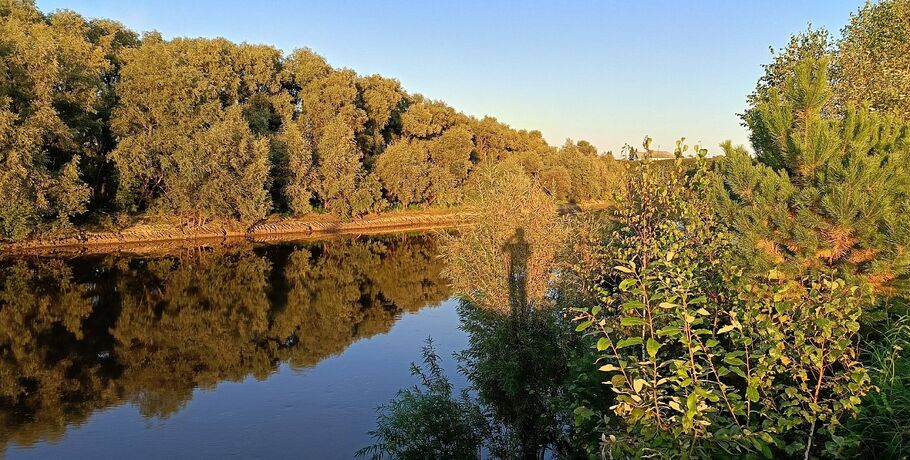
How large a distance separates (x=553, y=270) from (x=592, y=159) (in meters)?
66.2


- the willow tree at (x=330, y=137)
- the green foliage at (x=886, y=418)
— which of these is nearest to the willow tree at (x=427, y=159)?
the willow tree at (x=330, y=137)

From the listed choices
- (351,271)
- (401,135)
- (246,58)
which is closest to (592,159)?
(401,135)

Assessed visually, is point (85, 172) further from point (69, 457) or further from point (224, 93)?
point (69, 457)

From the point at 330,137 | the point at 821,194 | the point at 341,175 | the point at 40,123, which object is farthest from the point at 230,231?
the point at 821,194

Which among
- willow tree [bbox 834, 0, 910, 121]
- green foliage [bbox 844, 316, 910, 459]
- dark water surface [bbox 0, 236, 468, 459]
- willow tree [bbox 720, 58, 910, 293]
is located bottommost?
dark water surface [bbox 0, 236, 468, 459]

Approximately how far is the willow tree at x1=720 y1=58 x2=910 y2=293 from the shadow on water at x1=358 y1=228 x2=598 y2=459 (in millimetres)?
4307

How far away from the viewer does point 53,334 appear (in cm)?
2059

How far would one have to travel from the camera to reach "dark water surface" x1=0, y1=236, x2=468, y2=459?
13.3 meters

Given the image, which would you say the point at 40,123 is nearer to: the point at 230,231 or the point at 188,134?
the point at 188,134

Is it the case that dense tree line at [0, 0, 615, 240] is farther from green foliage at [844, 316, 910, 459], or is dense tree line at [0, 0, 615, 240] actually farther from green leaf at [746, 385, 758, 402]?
green leaf at [746, 385, 758, 402]

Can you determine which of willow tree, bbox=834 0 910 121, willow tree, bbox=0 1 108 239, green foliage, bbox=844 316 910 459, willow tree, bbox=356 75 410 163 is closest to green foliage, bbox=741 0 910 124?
willow tree, bbox=834 0 910 121

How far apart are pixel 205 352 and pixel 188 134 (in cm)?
2654

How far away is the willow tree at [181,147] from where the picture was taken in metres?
40.8

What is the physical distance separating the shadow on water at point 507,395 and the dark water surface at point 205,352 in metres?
2.65
